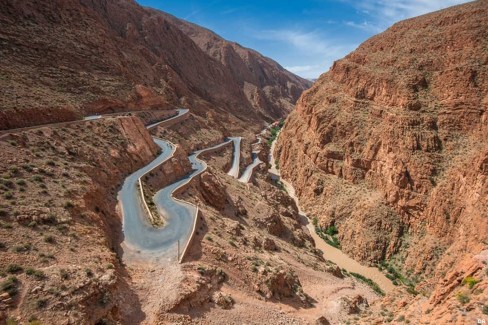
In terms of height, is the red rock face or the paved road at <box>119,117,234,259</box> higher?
the red rock face

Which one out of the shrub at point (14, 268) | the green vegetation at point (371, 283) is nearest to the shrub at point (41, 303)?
the shrub at point (14, 268)

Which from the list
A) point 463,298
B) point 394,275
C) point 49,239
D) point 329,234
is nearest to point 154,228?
point 49,239

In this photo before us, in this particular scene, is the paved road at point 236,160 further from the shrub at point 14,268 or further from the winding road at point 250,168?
the shrub at point 14,268

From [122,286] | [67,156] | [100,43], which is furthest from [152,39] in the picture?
→ [122,286]

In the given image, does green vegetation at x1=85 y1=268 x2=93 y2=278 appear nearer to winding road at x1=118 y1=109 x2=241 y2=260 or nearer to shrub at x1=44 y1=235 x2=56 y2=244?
shrub at x1=44 y1=235 x2=56 y2=244

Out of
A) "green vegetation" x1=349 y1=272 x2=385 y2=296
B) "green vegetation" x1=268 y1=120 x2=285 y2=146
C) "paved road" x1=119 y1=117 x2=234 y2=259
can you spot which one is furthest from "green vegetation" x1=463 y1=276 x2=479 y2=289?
"green vegetation" x1=268 y1=120 x2=285 y2=146

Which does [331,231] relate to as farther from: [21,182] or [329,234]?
[21,182]
